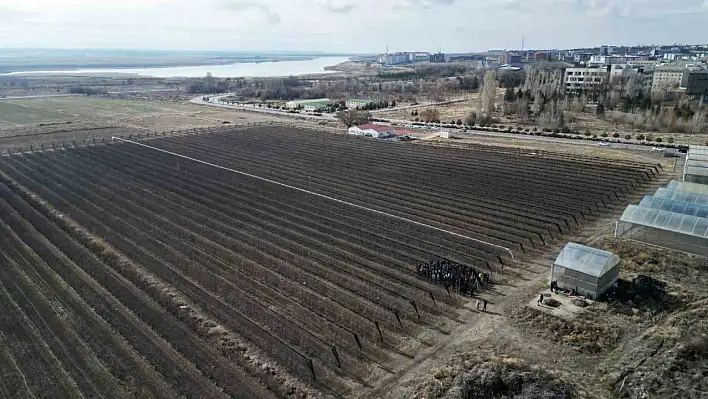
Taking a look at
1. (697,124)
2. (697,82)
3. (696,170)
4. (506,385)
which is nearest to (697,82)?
(697,82)

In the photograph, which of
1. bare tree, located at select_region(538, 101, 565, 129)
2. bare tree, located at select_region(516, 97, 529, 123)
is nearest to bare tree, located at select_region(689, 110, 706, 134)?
bare tree, located at select_region(538, 101, 565, 129)

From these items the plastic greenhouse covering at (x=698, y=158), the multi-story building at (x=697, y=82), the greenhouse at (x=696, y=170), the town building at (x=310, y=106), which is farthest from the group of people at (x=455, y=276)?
the multi-story building at (x=697, y=82)

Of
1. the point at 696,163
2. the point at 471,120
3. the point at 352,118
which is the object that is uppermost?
the point at 352,118

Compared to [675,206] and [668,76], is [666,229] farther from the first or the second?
[668,76]

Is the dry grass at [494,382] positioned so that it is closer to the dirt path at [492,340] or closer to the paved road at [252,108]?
the dirt path at [492,340]

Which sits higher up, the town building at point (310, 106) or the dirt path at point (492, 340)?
the town building at point (310, 106)

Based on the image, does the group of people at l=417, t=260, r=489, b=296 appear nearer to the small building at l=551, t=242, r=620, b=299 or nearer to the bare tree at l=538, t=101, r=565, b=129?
the small building at l=551, t=242, r=620, b=299
